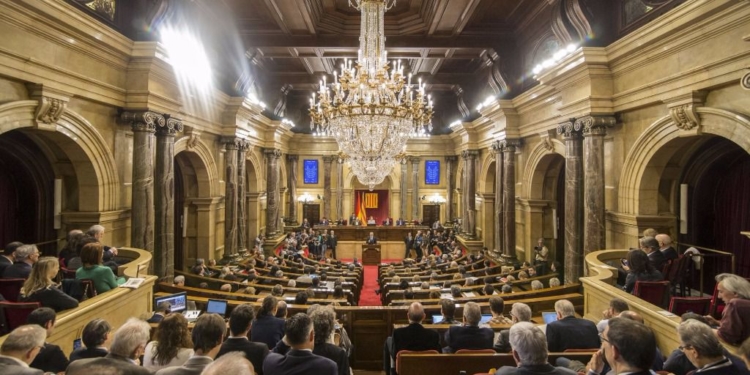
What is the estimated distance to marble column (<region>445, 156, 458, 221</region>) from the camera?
2306 centimetres

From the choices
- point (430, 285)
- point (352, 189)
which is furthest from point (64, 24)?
point (352, 189)

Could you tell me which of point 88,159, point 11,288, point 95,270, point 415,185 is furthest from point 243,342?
point 415,185

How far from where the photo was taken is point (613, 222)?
8469 mm

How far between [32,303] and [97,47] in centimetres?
519

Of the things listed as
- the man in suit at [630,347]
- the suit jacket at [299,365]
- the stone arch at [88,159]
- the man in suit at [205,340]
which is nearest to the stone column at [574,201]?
the man in suit at [630,347]

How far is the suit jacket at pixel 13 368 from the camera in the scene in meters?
2.58

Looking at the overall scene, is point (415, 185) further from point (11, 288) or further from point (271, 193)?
point (11, 288)

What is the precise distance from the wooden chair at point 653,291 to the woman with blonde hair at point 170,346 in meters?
5.43

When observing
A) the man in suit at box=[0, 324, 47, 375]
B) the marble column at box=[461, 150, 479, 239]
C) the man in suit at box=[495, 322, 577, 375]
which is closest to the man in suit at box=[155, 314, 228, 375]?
the man in suit at box=[0, 324, 47, 375]

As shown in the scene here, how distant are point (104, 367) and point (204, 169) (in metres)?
11.4

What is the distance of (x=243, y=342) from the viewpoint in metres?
3.33

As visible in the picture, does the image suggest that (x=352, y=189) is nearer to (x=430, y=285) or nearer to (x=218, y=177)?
(x=218, y=177)

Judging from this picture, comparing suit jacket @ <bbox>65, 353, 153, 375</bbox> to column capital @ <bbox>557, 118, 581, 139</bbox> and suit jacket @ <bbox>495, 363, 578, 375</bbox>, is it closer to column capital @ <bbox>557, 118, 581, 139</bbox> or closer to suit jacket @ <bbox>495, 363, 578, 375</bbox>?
suit jacket @ <bbox>495, 363, 578, 375</bbox>

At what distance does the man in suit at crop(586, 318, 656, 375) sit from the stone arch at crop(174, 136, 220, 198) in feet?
36.6
